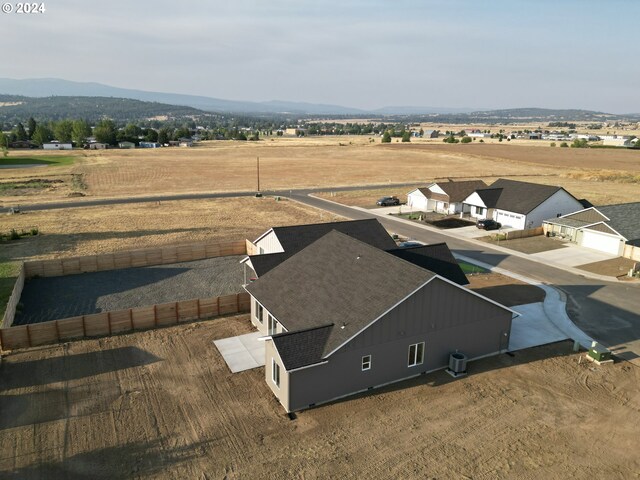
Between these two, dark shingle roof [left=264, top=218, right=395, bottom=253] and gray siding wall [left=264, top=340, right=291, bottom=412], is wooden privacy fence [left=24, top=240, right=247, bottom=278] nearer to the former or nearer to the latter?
dark shingle roof [left=264, top=218, right=395, bottom=253]

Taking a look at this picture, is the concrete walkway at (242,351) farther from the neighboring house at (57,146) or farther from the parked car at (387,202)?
the neighboring house at (57,146)

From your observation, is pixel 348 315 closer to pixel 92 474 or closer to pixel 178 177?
pixel 92 474

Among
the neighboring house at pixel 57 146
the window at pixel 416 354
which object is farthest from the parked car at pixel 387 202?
the neighboring house at pixel 57 146

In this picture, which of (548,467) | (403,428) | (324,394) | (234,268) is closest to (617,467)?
(548,467)

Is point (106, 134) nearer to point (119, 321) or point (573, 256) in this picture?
point (119, 321)

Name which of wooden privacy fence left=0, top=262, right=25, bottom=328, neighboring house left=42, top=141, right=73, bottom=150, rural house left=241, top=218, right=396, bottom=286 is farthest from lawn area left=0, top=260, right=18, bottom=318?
neighboring house left=42, top=141, right=73, bottom=150

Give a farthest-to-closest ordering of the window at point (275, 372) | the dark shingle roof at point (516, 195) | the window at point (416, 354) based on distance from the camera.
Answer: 1. the dark shingle roof at point (516, 195)
2. the window at point (416, 354)
3. the window at point (275, 372)
